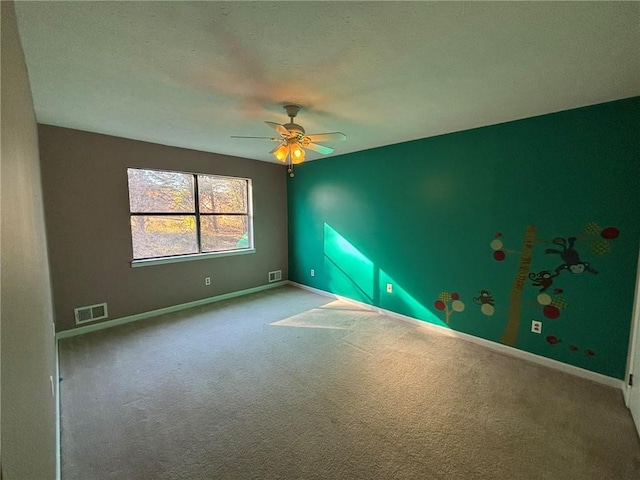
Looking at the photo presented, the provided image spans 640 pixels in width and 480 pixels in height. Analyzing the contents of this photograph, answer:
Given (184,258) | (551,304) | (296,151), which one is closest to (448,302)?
(551,304)

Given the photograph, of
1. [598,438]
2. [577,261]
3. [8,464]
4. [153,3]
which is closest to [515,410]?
[598,438]

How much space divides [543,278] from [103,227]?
16.3 feet

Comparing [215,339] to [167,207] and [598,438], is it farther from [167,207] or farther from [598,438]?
[598,438]

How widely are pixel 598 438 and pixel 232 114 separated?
12.2 ft

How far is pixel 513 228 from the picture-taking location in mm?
2707

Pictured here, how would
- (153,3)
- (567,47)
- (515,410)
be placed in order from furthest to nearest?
1. (515,410)
2. (567,47)
3. (153,3)

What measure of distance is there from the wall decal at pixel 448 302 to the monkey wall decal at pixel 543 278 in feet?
2.44

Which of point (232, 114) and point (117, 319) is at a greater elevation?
point (232, 114)

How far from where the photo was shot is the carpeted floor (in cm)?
157

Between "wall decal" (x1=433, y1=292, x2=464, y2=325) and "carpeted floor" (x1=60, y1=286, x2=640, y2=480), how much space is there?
13.0 inches

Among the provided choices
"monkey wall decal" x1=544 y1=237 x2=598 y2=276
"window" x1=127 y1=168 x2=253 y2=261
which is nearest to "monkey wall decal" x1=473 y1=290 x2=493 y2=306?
"monkey wall decal" x1=544 y1=237 x2=598 y2=276

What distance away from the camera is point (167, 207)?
12.6ft

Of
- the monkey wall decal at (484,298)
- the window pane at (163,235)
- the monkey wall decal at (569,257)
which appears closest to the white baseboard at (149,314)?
the window pane at (163,235)

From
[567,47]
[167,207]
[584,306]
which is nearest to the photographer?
[567,47]
